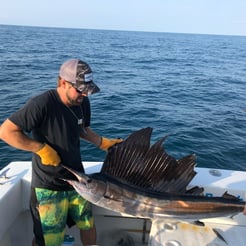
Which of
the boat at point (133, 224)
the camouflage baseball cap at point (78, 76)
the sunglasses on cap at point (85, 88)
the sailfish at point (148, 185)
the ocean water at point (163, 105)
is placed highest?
the camouflage baseball cap at point (78, 76)

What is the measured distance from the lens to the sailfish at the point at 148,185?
1.89 m

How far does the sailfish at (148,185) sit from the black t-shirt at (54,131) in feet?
1.07

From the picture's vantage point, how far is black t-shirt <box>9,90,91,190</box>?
6.67 ft

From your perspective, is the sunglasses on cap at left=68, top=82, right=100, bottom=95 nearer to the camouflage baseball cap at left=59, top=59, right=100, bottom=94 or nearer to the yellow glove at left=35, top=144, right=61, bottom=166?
the camouflage baseball cap at left=59, top=59, right=100, bottom=94

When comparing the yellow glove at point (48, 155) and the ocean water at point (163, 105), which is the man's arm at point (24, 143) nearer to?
the yellow glove at point (48, 155)

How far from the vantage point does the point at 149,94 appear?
36.3ft

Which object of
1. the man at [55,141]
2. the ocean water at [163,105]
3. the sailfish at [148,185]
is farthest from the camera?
the ocean water at [163,105]

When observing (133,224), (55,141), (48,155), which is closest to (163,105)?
(133,224)

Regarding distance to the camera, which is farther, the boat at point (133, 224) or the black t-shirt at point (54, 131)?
the boat at point (133, 224)

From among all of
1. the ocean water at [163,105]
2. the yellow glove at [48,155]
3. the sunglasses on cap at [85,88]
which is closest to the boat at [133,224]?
the yellow glove at [48,155]

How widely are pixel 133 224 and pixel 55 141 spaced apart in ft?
3.37

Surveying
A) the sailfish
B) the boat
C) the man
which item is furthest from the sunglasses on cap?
the boat

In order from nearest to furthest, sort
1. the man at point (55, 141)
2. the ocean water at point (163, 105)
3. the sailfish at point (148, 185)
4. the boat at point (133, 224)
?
1. the sailfish at point (148, 185)
2. the man at point (55, 141)
3. the boat at point (133, 224)
4. the ocean water at point (163, 105)

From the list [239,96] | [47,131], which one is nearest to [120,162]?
[47,131]
